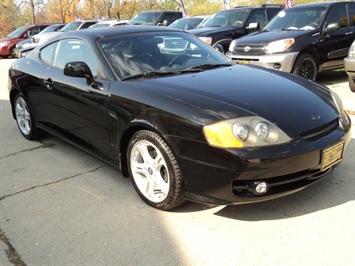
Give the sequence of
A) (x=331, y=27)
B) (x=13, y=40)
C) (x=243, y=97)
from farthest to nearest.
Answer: (x=13, y=40), (x=331, y=27), (x=243, y=97)

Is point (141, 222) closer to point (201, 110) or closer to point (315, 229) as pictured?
point (201, 110)

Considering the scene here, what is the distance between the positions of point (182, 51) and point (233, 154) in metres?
1.77

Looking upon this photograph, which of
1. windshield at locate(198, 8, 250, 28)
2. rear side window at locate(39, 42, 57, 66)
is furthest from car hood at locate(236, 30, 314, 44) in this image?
rear side window at locate(39, 42, 57, 66)

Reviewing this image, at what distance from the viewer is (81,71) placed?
3.60 meters

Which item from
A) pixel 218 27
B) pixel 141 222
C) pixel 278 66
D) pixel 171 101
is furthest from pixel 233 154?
pixel 218 27

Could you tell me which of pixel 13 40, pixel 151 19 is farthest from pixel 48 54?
pixel 13 40

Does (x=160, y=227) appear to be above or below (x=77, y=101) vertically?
below

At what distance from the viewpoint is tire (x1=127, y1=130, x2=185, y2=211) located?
2906 mm

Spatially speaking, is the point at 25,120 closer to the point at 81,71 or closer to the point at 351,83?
the point at 81,71

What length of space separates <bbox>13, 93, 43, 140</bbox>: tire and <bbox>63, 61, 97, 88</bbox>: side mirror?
1.66 m

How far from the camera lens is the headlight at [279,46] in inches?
283

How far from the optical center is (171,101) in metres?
2.96

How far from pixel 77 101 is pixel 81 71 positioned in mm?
377

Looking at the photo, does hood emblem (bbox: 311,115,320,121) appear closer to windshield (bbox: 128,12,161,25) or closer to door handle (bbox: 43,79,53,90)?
door handle (bbox: 43,79,53,90)
